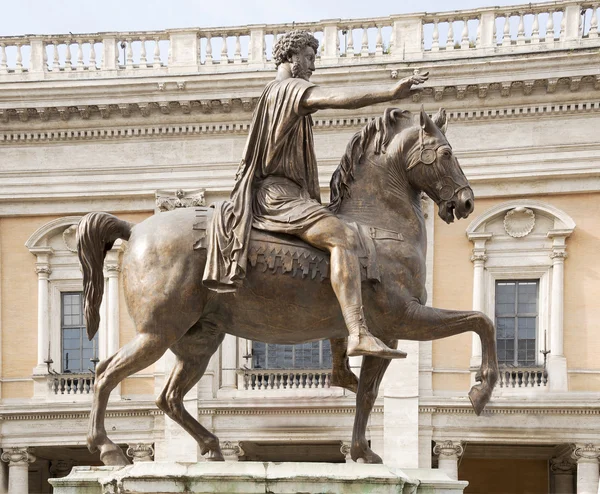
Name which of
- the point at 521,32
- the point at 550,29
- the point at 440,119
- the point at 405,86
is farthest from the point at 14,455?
the point at 405,86

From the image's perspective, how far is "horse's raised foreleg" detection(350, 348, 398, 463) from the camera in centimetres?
661

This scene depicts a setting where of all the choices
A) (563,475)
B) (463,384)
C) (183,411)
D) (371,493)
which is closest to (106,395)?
(183,411)

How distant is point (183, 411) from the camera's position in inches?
270

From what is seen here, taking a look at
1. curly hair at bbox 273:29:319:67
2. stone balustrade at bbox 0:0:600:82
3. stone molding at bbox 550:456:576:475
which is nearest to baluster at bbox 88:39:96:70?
stone balustrade at bbox 0:0:600:82

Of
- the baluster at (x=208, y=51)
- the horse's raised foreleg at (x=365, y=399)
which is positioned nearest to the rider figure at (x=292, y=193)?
the horse's raised foreleg at (x=365, y=399)

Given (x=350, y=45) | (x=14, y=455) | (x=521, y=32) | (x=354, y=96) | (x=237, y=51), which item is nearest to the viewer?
(x=354, y=96)

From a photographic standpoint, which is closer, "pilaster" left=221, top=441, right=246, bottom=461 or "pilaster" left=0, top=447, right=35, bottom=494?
"pilaster" left=221, top=441, right=246, bottom=461

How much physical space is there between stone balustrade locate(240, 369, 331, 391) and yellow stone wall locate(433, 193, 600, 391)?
212cm

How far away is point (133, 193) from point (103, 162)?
0.87 meters

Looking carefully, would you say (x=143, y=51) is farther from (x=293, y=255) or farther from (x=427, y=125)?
(x=293, y=255)

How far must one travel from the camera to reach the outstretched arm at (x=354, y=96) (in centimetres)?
615

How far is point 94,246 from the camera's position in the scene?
6.75 m

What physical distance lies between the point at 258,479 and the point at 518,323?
17.3 m

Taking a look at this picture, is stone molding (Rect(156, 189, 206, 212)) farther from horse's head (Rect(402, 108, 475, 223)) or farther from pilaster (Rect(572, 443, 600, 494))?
horse's head (Rect(402, 108, 475, 223))
